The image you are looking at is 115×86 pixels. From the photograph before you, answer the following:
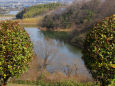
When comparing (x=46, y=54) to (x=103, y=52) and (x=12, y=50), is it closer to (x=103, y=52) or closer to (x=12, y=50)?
(x=12, y=50)

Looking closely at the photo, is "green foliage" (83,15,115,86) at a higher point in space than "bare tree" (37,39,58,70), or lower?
higher

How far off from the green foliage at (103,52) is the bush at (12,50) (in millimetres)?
1416

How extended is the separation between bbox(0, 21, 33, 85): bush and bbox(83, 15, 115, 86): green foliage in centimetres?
142

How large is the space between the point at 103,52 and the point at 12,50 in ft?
5.96

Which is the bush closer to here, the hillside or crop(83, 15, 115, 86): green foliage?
crop(83, 15, 115, 86): green foliage

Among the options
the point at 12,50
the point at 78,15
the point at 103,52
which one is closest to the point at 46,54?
the point at 12,50

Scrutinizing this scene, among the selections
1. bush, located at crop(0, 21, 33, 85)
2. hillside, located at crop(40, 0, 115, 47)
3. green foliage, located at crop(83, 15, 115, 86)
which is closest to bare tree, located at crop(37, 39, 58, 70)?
bush, located at crop(0, 21, 33, 85)

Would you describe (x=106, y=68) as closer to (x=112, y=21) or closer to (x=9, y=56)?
(x=112, y=21)

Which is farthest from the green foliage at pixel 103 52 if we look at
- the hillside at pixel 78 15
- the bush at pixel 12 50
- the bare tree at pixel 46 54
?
the hillside at pixel 78 15

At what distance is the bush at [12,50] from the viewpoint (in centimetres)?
302

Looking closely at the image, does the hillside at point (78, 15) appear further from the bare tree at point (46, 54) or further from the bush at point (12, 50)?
the bush at point (12, 50)

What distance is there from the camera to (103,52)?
9.85ft

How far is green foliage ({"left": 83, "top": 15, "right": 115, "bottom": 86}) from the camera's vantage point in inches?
117

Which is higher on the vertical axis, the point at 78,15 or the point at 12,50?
the point at 12,50
